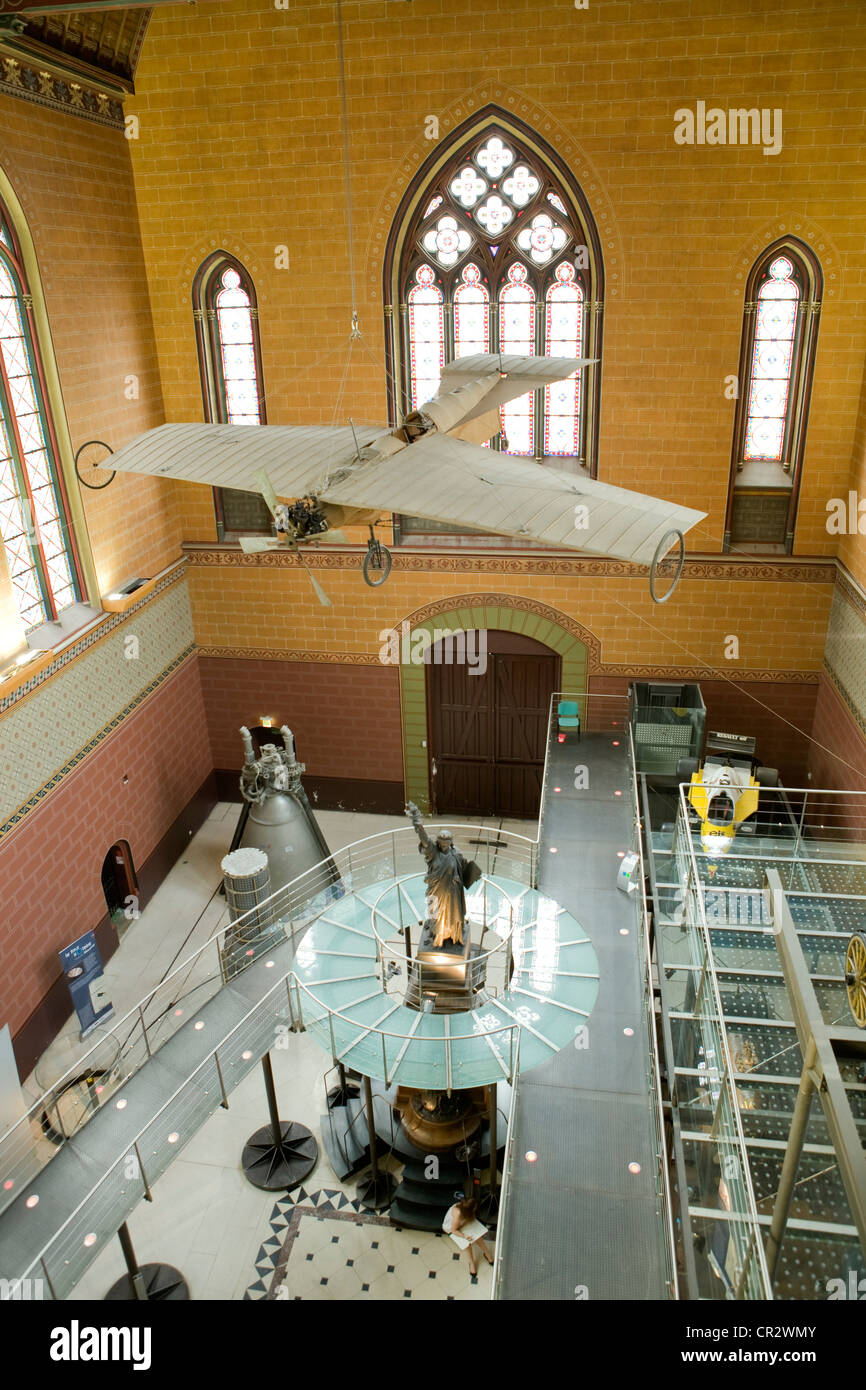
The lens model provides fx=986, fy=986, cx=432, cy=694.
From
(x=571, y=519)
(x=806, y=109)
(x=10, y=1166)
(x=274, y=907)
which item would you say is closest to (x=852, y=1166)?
(x=571, y=519)

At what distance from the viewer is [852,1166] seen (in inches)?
160

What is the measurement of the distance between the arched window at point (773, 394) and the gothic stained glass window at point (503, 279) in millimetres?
2210

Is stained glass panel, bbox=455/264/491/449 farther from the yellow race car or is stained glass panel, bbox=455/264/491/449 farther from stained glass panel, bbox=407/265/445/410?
the yellow race car

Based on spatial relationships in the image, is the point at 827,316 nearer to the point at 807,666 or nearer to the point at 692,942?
the point at 807,666

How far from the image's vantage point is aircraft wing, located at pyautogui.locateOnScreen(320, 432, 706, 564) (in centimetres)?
806

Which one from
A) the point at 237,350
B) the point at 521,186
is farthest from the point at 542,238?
the point at 237,350

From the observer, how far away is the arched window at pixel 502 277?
13812mm

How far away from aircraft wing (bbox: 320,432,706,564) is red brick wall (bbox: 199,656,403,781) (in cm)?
710

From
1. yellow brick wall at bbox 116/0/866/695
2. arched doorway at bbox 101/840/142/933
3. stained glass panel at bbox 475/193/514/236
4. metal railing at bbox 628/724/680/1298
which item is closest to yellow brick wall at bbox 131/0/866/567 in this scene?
yellow brick wall at bbox 116/0/866/695

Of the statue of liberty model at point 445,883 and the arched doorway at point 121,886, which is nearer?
the statue of liberty model at point 445,883

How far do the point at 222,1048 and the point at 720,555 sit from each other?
9.85 m

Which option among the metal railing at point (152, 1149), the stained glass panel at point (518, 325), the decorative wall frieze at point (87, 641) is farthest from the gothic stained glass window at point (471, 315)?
the metal railing at point (152, 1149)

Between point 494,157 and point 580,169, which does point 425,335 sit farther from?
point 580,169

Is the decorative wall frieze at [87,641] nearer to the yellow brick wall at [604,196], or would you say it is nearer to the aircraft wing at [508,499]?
the yellow brick wall at [604,196]
